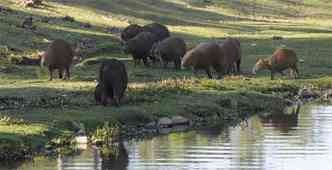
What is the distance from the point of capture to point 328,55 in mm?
64188

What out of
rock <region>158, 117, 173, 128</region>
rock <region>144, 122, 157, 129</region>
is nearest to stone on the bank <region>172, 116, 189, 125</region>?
rock <region>158, 117, 173, 128</region>

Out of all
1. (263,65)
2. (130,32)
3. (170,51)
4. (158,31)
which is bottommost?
(263,65)

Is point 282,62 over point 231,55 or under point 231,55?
under

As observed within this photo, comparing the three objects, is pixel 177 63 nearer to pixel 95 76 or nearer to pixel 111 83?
pixel 95 76

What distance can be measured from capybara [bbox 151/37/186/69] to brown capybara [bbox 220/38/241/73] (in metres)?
2.48

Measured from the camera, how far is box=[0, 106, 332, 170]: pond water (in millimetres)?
26438

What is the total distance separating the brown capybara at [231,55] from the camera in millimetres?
51156

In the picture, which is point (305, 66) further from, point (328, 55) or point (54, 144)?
point (54, 144)

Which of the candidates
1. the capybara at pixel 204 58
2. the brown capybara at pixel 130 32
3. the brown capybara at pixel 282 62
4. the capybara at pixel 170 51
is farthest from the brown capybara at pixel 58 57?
the brown capybara at pixel 130 32

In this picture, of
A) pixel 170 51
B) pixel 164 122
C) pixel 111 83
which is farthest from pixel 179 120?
pixel 170 51

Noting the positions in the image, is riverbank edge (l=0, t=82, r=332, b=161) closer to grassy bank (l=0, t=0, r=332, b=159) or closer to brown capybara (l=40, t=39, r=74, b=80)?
grassy bank (l=0, t=0, r=332, b=159)

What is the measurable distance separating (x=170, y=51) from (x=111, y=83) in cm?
1840

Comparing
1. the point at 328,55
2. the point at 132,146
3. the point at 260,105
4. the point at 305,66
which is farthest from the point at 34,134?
the point at 328,55

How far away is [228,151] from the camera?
95.5 feet
